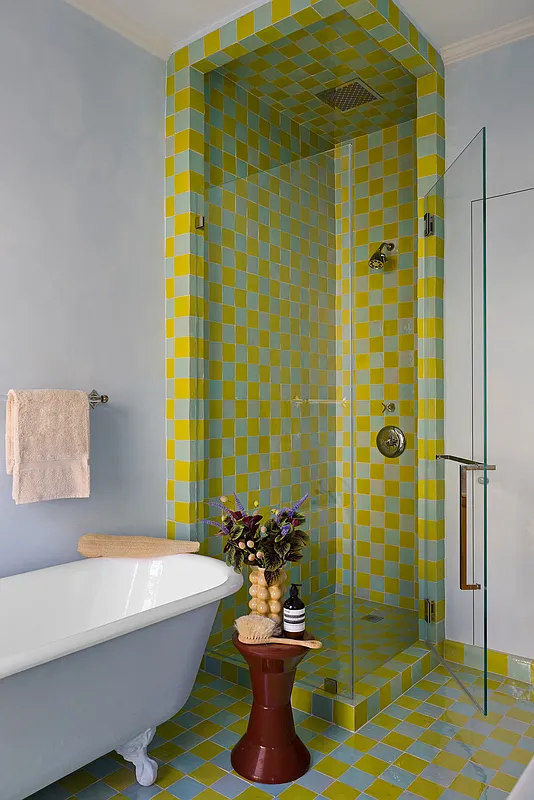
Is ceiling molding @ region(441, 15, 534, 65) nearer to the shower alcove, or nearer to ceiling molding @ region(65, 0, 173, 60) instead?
the shower alcove

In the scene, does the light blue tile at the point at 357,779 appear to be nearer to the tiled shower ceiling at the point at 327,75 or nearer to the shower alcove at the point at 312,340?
the shower alcove at the point at 312,340

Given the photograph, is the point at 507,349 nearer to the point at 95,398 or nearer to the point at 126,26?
the point at 95,398

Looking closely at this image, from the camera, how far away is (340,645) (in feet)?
8.62

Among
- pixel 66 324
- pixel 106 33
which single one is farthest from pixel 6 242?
pixel 106 33

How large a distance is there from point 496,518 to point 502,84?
81.0 inches

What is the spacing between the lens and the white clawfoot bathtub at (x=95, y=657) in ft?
5.48

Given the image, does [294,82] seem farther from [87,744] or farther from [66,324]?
[87,744]

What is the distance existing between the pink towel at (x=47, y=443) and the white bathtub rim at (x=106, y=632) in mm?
727

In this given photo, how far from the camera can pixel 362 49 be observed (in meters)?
2.95

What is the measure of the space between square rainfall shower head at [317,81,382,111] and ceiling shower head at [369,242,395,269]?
922 millimetres

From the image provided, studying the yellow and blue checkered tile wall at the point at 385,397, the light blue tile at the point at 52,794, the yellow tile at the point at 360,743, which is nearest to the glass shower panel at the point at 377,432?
the yellow and blue checkered tile wall at the point at 385,397

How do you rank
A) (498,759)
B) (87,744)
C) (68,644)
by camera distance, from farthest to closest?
(498,759)
(87,744)
(68,644)

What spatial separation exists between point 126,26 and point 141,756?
3.03 meters

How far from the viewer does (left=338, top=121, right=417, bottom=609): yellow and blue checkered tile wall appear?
2.83 meters
